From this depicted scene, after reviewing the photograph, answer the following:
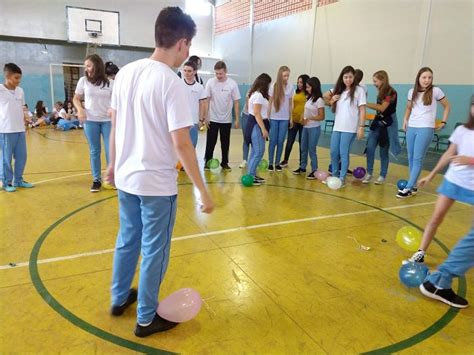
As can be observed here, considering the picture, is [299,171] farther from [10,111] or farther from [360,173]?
[10,111]

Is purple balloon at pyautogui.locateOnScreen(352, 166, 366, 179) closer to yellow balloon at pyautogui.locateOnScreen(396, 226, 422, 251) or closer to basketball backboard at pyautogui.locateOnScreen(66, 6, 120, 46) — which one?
yellow balloon at pyautogui.locateOnScreen(396, 226, 422, 251)

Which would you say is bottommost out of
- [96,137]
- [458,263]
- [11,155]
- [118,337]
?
[118,337]

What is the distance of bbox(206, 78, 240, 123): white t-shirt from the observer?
6.42m

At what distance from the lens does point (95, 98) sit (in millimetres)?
4961

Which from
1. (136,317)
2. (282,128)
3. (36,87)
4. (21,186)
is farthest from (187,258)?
(36,87)

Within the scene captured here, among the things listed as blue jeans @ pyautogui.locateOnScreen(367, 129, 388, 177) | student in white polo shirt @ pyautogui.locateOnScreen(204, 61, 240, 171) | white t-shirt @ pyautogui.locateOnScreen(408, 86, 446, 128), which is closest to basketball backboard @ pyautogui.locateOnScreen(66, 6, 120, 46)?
student in white polo shirt @ pyautogui.locateOnScreen(204, 61, 240, 171)

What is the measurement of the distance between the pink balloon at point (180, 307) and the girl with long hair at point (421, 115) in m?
4.03

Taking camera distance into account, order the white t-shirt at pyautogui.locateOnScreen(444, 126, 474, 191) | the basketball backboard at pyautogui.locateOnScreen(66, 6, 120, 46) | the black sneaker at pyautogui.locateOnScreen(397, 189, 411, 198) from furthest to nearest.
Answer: the basketball backboard at pyautogui.locateOnScreen(66, 6, 120, 46)
the black sneaker at pyautogui.locateOnScreen(397, 189, 411, 198)
the white t-shirt at pyautogui.locateOnScreen(444, 126, 474, 191)

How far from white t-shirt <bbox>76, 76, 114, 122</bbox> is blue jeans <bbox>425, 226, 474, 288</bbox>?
14.3ft

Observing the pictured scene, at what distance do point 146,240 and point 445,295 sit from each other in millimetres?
2165

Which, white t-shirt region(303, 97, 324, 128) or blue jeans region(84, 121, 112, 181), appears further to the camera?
white t-shirt region(303, 97, 324, 128)

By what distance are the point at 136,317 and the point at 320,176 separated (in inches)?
170

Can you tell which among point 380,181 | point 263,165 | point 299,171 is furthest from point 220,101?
point 380,181

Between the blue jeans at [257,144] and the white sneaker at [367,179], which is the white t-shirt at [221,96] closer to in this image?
the blue jeans at [257,144]
